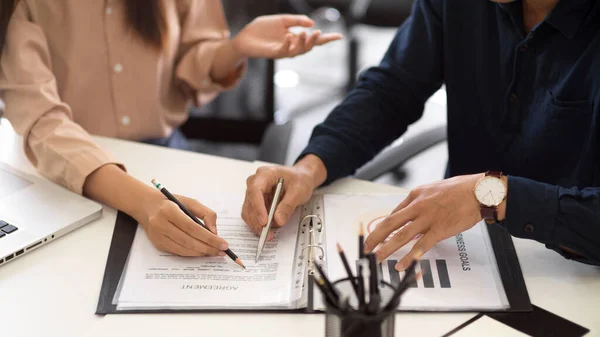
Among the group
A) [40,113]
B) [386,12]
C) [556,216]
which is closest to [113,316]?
[40,113]

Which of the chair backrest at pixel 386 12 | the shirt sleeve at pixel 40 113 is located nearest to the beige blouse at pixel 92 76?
the shirt sleeve at pixel 40 113

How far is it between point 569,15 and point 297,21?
54 cm

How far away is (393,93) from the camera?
1413 millimetres

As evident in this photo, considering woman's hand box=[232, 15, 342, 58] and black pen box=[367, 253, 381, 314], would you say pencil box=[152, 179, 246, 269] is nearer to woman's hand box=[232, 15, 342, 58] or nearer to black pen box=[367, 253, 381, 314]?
black pen box=[367, 253, 381, 314]

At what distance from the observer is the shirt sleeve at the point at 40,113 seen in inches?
49.6

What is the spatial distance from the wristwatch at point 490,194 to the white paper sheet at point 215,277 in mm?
297

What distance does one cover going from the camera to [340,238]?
1087mm

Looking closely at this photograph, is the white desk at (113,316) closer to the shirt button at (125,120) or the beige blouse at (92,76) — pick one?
the beige blouse at (92,76)

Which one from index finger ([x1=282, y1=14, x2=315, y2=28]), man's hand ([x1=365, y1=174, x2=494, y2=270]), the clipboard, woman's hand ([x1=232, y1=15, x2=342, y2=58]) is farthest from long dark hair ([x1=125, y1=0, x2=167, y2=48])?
man's hand ([x1=365, y1=174, x2=494, y2=270])

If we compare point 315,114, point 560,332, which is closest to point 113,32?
point 560,332

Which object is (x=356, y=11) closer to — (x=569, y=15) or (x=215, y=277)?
(x=569, y=15)

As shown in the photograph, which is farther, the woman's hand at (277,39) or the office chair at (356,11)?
the office chair at (356,11)

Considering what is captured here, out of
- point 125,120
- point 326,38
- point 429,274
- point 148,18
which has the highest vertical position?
point 148,18

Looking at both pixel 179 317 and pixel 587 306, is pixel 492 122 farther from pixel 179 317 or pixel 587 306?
pixel 179 317
